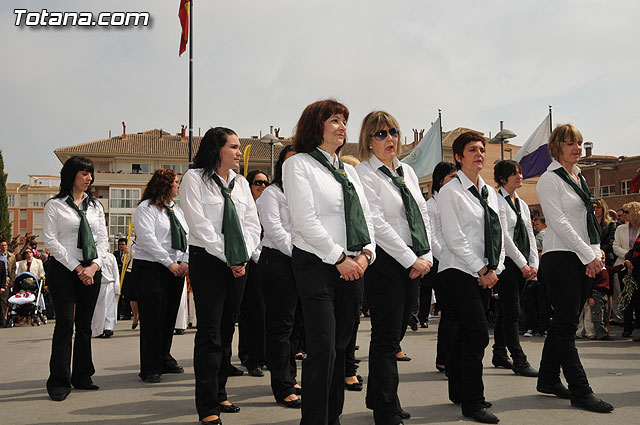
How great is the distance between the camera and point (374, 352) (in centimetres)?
459

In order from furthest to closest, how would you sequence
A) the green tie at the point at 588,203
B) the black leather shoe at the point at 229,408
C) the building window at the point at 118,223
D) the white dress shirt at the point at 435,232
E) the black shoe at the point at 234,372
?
the building window at the point at 118,223 → the black shoe at the point at 234,372 → the white dress shirt at the point at 435,232 → the green tie at the point at 588,203 → the black leather shoe at the point at 229,408

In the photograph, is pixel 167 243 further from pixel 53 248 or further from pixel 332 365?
pixel 332 365

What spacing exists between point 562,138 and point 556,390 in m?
2.33

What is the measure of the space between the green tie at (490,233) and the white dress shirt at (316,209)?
55.7 inches

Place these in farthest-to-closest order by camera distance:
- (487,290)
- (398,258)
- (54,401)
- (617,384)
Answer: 1. (617,384)
2. (54,401)
3. (487,290)
4. (398,258)

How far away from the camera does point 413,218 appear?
4785 mm

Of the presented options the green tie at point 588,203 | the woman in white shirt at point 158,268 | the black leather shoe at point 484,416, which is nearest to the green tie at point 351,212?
the black leather shoe at point 484,416

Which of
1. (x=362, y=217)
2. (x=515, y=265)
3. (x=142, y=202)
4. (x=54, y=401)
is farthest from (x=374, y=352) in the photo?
(x=142, y=202)

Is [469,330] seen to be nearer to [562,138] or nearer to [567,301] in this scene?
[567,301]

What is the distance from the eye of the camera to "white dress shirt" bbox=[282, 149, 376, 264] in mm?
3865

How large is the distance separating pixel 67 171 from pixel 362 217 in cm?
387

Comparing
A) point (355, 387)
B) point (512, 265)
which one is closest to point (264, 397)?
point (355, 387)

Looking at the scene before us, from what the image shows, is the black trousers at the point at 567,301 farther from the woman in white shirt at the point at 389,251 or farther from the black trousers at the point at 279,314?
the black trousers at the point at 279,314

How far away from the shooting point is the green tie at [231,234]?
16.3ft
